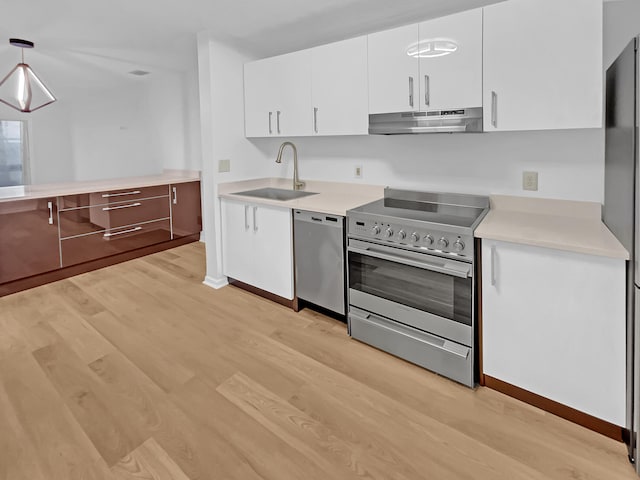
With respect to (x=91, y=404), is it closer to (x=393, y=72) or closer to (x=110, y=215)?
(x=393, y=72)

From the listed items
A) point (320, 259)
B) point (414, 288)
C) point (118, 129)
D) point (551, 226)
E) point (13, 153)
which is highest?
point (118, 129)

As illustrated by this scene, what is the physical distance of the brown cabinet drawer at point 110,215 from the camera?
3830 millimetres

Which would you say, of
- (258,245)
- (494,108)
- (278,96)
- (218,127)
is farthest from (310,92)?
(494,108)

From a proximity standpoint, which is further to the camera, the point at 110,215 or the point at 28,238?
the point at 110,215

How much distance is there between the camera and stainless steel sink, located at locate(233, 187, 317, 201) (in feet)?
11.0

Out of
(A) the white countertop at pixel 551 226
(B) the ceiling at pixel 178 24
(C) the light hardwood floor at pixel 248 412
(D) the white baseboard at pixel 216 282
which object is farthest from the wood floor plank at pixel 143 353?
(B) the ceiling at pixel 178 24

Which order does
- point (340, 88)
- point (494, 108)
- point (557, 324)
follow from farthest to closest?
point (340, 88) → point (494, 108) → point (557, 324)

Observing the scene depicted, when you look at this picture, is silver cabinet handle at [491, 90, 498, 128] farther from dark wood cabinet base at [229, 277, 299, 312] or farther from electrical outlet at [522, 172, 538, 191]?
dark wood cabinet base at [229, 277, 299, 312]

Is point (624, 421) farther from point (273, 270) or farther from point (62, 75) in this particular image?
point (62, 75)

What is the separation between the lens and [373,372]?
88.5 inches

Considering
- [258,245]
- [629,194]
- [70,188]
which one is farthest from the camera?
[70,188]

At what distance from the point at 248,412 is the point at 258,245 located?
154 cm

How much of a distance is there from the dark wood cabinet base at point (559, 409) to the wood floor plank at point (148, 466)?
156 cm

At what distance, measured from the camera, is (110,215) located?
420 cm
